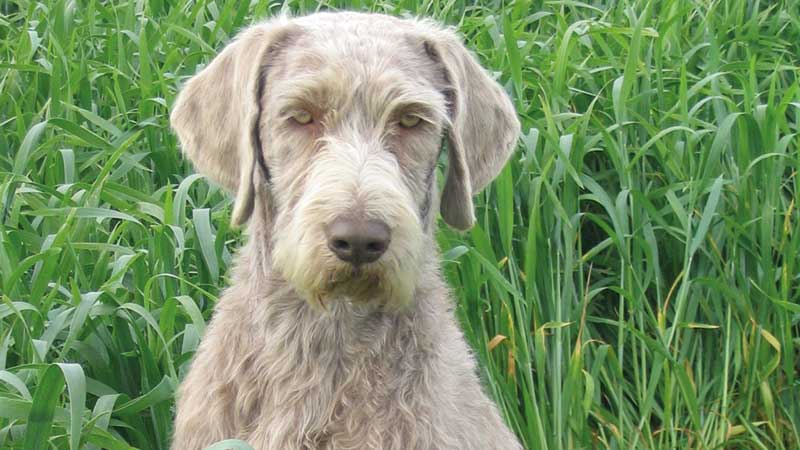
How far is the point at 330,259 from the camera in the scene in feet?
11.6

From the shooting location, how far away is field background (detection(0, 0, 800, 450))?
480 centimetres

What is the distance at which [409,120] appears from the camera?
387cm

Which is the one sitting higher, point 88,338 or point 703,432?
point 88,338

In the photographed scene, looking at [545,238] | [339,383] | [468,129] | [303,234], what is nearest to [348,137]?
[303,234]

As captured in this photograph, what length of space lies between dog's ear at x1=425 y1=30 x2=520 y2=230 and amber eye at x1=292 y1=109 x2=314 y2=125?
1.38ft

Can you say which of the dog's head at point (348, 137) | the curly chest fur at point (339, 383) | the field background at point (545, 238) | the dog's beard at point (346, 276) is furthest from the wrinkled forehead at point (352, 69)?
the field background at point (545, 238)

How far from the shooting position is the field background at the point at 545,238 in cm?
480

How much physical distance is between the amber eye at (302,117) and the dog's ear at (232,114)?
0.41 ft

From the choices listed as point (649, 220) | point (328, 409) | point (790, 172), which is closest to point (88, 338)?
point (328, 409)

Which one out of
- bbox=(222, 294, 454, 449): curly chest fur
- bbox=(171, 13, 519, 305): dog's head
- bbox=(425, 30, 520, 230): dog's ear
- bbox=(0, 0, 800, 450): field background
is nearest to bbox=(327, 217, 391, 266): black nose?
bbox=(171, 13, 519, 305): dog's head

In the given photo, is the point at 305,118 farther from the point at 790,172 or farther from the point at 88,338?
the point at 790,172

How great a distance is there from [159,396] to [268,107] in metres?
1.20

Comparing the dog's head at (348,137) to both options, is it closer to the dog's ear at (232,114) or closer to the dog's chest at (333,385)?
the dog's ear at (232,114)

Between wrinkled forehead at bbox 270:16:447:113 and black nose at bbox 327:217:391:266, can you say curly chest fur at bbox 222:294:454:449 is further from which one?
wrinkled forehead at bbox 270:16:447:113
